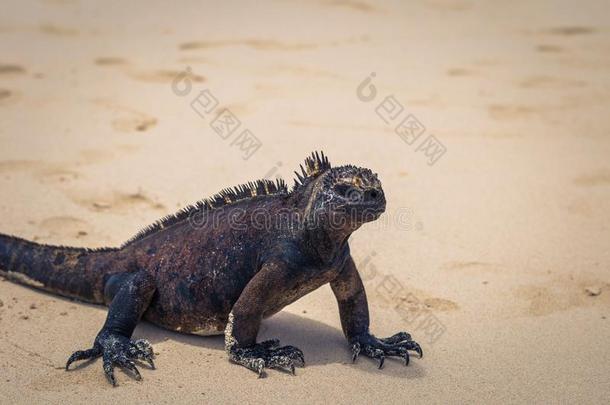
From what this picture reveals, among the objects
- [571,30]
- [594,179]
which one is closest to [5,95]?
[594,179]

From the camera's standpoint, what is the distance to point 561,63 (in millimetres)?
10016

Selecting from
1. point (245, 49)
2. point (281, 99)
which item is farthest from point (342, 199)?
point (245, 49)

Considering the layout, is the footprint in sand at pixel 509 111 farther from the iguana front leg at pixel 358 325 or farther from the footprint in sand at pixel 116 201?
the iguana front leg at pixel 358 325

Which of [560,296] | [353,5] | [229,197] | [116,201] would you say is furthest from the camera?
[353,5]

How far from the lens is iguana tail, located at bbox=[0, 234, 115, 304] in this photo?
507 cm

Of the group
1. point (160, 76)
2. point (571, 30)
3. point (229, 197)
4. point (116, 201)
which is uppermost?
point (229, 197)

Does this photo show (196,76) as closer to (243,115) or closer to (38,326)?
(243,115)

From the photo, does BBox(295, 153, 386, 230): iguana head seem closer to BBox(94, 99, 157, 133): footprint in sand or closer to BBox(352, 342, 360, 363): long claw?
BBox(352, 342, 360, 363): long claw

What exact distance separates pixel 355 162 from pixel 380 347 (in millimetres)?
2922

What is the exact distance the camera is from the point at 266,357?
14.8 feet

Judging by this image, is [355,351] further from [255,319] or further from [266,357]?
[255,319]

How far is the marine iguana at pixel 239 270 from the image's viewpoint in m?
4.40

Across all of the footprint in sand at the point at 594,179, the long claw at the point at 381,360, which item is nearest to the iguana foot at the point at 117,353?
the long claw at the point at 381,360

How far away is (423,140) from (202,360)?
3.98m
